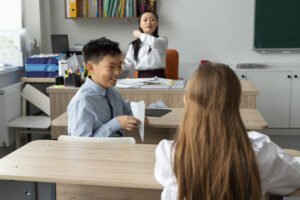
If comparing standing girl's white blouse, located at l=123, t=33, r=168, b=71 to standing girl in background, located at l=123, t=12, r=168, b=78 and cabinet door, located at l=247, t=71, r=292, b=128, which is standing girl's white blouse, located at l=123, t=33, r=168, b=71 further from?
cabinet door, located at l=247, t=71, r=292, b=128

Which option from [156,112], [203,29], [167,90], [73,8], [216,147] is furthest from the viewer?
[203,29]

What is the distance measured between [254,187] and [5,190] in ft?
8.62

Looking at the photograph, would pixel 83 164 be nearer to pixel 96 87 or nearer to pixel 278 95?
pixel 96 87

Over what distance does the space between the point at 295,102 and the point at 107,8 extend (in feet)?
8.12

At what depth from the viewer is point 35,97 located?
433cm

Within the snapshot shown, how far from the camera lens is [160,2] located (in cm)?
521

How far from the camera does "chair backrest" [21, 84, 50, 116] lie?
4277 mm

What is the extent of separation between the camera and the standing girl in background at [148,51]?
381 cm

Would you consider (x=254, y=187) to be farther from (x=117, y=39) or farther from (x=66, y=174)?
(x=117, y=39)

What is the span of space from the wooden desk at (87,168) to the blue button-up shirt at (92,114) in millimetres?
181

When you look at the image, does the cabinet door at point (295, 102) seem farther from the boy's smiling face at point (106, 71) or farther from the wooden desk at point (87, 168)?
the wooden desk at point (87, 168)

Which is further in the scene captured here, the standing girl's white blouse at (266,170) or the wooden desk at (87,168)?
the wooden desk at (87,168)

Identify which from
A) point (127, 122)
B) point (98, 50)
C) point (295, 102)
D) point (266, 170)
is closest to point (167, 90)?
point (98, 50)

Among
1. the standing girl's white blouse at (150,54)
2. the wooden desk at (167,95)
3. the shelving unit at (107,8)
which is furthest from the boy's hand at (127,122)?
the shelving unit at (107,8)
